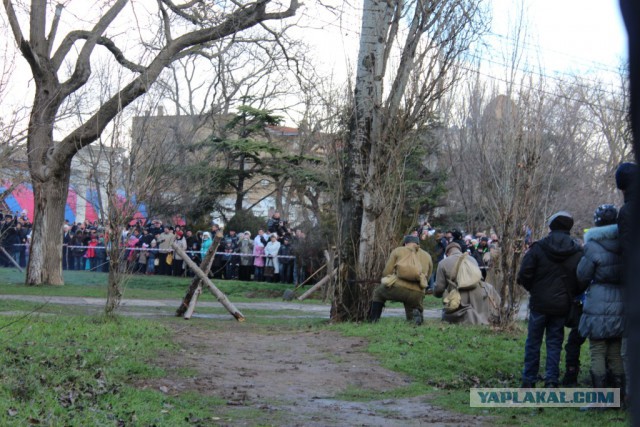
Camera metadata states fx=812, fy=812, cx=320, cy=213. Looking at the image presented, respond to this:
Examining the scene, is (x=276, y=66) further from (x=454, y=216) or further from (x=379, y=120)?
(x=454, y=216)

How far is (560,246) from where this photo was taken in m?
8.97

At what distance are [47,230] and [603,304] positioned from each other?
18.6 metres

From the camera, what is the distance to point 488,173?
13.5m

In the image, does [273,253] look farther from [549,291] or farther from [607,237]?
[607,237]

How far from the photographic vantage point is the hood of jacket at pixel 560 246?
8.96 meters

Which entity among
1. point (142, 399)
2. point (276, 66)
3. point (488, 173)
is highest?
→ point (276, 66)

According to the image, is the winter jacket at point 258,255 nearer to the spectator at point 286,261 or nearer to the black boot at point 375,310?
the spectator at point 286,261

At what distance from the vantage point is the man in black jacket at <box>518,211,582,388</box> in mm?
8914

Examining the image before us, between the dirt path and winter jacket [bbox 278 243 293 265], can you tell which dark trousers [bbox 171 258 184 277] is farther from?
the dirt path

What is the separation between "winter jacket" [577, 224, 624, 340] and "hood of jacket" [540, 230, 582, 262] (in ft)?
1.36

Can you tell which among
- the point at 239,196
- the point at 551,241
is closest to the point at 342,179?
the point at 551,241

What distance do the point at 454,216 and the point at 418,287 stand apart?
79.5 feet

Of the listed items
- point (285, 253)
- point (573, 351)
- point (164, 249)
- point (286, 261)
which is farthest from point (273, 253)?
point (573, 351)

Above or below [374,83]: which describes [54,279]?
below
